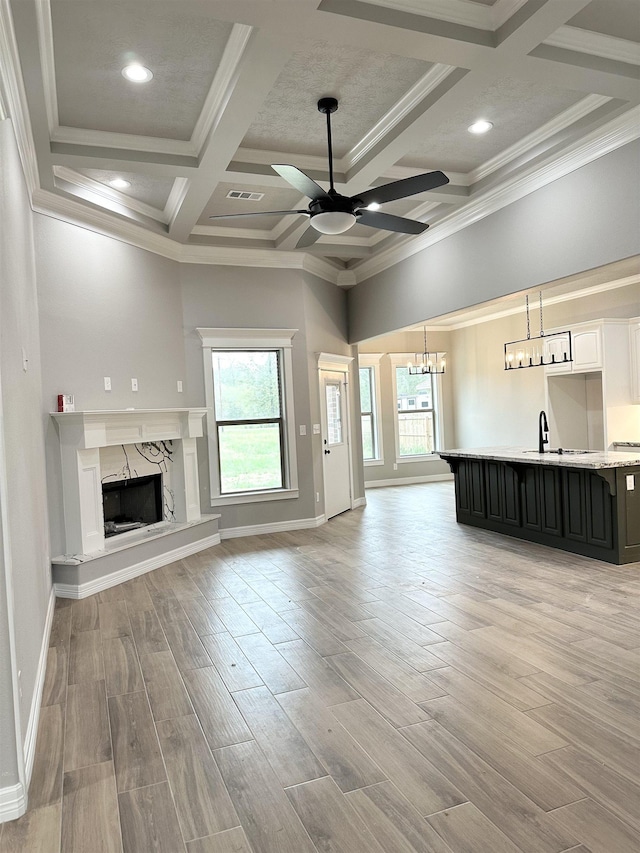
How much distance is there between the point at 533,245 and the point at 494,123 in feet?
3.36

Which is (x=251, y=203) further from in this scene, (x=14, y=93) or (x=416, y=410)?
(x=416, y=410)

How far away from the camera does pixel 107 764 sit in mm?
2426

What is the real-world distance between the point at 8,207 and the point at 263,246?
4.18 m

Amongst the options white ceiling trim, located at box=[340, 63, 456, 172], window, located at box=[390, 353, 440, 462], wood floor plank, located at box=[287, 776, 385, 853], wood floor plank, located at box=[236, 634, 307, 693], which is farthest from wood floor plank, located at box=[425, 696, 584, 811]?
window, located at box=[390, 353, 440, 462]

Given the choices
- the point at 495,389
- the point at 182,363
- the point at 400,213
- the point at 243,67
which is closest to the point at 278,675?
the point at 243,67

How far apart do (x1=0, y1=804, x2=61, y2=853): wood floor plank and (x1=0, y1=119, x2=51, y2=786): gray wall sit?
14 centimetres

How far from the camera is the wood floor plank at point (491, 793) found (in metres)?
1.87

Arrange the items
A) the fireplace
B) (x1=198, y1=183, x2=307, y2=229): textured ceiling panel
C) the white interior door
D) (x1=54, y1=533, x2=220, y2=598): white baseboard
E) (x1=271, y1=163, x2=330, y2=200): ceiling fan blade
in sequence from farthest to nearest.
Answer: the white interior door < the fireplace < (x1=198, y1=183, x2=307, y2=229): textured ceiling panel < (x1=54, y1=533, x2=220, y2=598): white baseboard < (x1=271, y1=163, x2=330, y2=200): ceiling fan blade

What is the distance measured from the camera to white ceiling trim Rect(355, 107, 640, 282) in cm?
415

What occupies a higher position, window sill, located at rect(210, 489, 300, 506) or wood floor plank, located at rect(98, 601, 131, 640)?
window sill, located at rect(210, 489, 300, 506)

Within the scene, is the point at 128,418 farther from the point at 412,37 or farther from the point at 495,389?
the point at 495,389

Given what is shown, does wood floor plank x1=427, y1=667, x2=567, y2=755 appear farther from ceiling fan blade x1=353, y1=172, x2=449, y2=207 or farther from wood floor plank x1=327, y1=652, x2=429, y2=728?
ceiling fan blade x1=353, y1=172, x2=449, y2=207

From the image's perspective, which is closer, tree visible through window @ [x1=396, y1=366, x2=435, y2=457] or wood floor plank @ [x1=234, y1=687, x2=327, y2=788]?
wood floor plank @ [x1=234, y1=687, x2=327, y2=788]

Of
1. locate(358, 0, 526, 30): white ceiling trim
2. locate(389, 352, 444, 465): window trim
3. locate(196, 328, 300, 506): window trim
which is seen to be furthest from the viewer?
locate(389, 352, 444, 465): window trim
